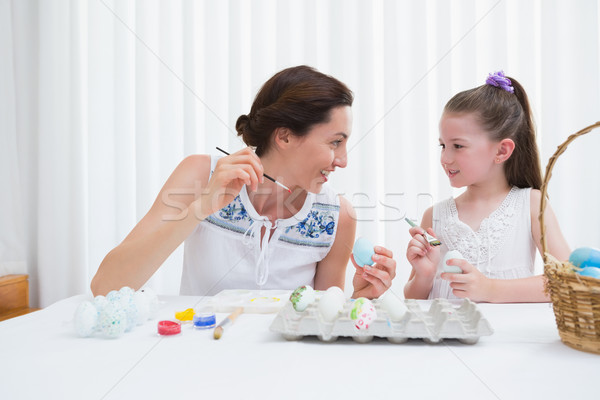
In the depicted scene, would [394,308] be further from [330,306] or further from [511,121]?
[511,121]

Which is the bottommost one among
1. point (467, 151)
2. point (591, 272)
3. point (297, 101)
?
point (591, 272)

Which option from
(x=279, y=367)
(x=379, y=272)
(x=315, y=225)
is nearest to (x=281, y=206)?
(x=315, y=225)

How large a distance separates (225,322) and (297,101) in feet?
2.42

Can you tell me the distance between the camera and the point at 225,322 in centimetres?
79

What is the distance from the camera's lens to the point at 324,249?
1430 millimetres

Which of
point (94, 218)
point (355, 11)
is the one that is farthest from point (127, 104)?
point (355, 11)

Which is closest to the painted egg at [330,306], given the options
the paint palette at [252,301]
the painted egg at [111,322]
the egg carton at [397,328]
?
the egg carton at [397,328]

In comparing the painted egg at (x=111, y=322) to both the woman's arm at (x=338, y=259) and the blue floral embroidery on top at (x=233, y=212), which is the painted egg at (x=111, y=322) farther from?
the woman's arm at (x=338, y=259)

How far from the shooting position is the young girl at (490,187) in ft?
4.44

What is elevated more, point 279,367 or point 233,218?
point 233,218

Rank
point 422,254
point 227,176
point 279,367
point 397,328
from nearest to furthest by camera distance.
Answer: point 279,367
point 397,328
point 227,176
point 422,254

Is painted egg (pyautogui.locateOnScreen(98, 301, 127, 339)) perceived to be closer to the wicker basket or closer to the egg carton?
the egg carton

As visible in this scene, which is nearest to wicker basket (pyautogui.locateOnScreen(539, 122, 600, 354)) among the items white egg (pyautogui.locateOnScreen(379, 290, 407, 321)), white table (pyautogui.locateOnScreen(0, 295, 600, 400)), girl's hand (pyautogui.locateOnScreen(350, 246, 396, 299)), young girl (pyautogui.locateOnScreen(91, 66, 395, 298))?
white table (pyautogui.locateOnScreen(0, 295, 600, 400))

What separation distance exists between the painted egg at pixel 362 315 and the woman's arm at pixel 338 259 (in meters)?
0.71
